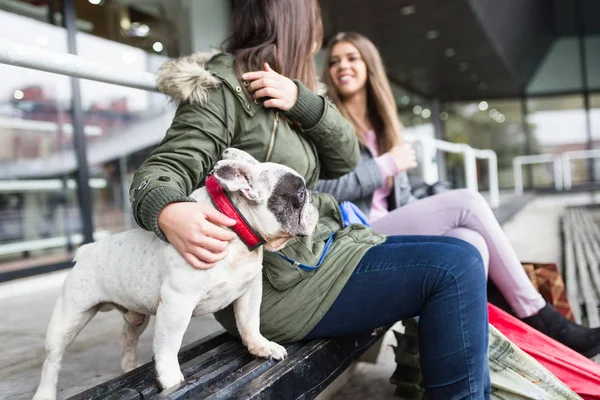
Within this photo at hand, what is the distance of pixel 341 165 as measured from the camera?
162 centimetres

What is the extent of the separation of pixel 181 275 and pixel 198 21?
5265 mm

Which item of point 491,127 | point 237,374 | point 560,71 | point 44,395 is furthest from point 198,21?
point 560,71

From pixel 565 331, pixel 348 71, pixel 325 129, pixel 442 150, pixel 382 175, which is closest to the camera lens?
pixel 325 129

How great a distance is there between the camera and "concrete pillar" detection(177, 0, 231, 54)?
577cm

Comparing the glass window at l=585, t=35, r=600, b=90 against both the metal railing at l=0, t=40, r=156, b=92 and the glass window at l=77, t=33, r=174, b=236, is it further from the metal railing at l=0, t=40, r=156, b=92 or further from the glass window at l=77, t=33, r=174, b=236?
the metal railing at l=0, t=40, r=156, b=92

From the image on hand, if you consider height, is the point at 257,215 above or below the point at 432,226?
above

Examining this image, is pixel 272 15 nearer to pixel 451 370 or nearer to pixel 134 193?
pixel 134 193

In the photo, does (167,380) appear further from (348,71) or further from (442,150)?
(442,150)

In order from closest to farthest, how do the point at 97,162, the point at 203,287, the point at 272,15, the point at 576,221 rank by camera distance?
1. the point at 203,287
2. the point at 272,15
3. the point at 97,162
4. the point at 576,221

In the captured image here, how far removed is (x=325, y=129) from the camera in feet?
4.85

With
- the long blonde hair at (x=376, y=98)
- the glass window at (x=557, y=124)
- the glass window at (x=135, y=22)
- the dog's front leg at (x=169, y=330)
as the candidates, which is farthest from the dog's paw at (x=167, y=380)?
the glass window at (x=557, y=124)

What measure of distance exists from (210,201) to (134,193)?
0.54 ft

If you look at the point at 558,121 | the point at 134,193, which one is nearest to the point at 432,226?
the point at 134,193

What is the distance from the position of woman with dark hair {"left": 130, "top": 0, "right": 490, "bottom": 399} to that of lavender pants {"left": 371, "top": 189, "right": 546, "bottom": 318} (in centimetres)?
48
